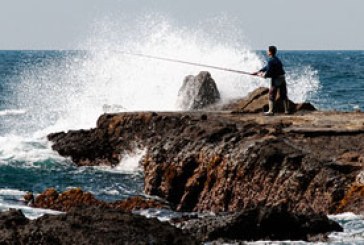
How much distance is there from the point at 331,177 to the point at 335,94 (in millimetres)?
29587

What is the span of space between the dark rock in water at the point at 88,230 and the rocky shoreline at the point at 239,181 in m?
0.01

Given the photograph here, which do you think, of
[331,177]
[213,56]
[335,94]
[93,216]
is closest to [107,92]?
[213,56]

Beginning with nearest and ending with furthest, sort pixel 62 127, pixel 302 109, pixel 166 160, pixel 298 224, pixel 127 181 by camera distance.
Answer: pixel 298 224 → pixel 166 160 → pixel 127 181 → pixel 302 109 → pixel 62 127

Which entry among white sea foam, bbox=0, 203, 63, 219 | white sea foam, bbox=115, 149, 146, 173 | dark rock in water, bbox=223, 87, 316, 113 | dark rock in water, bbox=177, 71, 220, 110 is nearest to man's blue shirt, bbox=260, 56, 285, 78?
dark rock in water, bbox=223, 87, 316, 113

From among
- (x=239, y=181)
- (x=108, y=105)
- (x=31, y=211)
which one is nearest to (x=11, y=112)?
(x=108, y=105)

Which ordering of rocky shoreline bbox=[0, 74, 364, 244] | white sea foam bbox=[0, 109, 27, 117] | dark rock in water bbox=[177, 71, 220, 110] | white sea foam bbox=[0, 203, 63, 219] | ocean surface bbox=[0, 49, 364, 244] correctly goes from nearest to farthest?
rocky shoreline bbox=[0, 74, 364, 244] < white sea foam bbox=[0, 203, 63, 219] < ocean surface bbox=[0, 49, 364, 244] < dark rock in water bbox=[177, 71, 220, 110] < white sea foam bbox=[0, 109, 27, 117]

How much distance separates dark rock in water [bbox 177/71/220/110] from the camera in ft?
69.8

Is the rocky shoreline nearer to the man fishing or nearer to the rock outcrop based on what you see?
the rock outcrop

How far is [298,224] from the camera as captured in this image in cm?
931

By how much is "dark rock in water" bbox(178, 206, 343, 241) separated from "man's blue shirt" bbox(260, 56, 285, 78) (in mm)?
7031

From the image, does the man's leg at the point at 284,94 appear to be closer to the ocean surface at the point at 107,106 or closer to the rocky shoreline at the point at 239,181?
the rocky shoreline at the point at 239,181

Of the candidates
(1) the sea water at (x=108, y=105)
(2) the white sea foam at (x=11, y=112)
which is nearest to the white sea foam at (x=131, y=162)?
(1) the sea water at (x=108, y=105)

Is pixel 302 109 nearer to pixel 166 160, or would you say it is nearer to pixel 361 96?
pixel 166 160

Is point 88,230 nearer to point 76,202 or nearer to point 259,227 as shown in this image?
point 259,227
